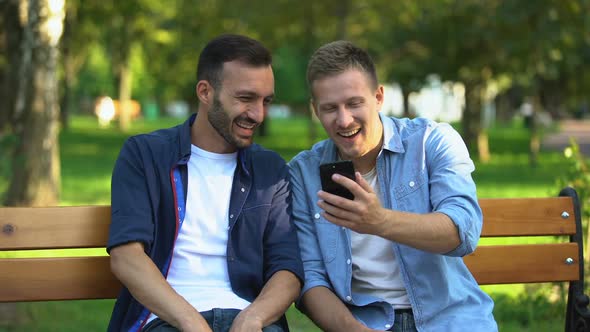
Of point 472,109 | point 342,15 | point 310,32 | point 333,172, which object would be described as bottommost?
point 472,109

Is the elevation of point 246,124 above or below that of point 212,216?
above

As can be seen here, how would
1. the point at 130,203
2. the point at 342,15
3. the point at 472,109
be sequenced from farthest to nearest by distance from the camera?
1. the point at 472,109
2. the point at 342,15
3. the point at 130,203

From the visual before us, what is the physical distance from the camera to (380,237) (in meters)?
3.64

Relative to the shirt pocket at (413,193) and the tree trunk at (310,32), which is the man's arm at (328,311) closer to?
the shirt pocket at (413,193)

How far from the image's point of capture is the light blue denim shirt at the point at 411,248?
3.66m

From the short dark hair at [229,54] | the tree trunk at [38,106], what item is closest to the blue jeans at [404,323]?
the short dark hair at [229,54]

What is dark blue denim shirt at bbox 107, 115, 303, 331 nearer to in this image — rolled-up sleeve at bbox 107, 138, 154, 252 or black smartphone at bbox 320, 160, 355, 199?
rolled-up sleeve at bbox 107, 138, 154, 252

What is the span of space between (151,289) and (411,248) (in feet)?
3.56

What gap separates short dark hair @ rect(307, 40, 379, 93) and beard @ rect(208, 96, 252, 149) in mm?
368

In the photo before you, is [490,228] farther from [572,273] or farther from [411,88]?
[411,88]

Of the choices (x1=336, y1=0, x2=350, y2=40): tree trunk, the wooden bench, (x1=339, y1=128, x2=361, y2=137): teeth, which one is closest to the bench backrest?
the wooden bench

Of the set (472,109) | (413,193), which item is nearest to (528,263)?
(413,193)

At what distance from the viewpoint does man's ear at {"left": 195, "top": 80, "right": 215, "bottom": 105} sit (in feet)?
12.6

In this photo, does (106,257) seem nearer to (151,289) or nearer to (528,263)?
(151,289)
